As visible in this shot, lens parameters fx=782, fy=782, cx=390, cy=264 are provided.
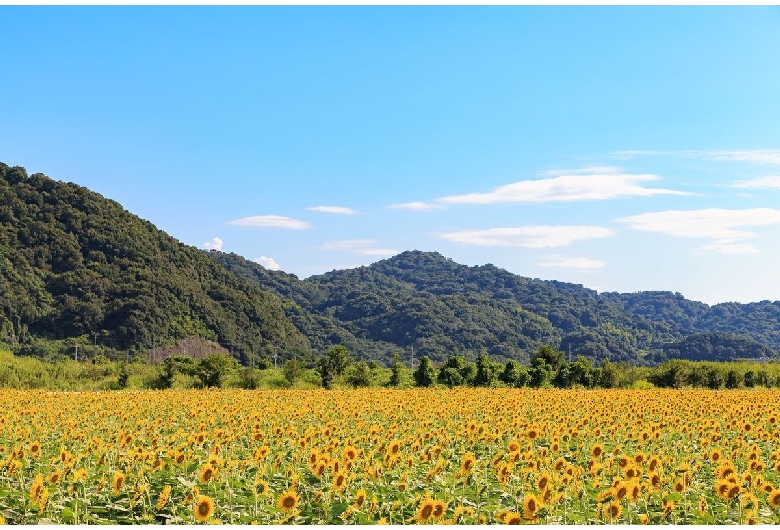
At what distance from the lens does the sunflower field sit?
24.0ft

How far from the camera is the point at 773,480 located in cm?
954

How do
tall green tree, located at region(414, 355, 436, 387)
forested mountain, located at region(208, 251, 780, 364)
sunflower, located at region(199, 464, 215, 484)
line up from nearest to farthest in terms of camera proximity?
sunflower, located at region(199, 464, 215, 484) < tall green tree, located at region(414, 355, 436, 387) < forested mountain, located at region(208, 251, 780, 364)

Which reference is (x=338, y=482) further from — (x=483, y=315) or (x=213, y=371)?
(x=483, y=315)

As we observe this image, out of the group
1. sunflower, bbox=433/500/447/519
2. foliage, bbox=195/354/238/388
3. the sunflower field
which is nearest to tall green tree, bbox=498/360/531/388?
foliage, bbox=195/354/238/388

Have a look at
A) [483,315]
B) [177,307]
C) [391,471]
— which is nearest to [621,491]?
[391,471]

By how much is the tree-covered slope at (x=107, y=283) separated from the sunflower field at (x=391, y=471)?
55227 mm

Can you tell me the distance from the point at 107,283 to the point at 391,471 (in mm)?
69025

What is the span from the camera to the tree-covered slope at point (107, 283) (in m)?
67.6

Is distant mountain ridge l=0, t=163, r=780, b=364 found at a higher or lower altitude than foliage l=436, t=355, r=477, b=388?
higher

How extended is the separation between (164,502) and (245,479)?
68.3 inches

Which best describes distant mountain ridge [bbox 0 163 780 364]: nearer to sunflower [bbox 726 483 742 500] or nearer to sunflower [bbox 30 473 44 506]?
sunflower [bbox 30 473 44 506]

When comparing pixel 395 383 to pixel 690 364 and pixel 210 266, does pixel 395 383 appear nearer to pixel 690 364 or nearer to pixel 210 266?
pixel 690 364

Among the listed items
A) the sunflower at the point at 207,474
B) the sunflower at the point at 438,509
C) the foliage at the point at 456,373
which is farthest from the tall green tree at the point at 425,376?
the sunflower at the point at 438,509

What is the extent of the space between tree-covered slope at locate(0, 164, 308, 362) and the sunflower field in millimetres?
55227
